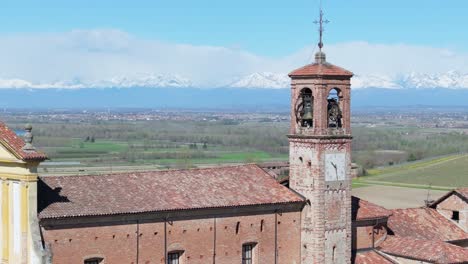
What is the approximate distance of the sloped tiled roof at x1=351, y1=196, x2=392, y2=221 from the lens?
39.3 metres

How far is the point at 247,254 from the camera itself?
35469mm

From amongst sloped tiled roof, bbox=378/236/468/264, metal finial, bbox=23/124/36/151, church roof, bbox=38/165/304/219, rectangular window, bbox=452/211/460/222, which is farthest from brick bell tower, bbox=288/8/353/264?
metal finial, bbox=23/124/36/151

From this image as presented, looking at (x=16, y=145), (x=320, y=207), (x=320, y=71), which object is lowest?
(x=320, y=207)

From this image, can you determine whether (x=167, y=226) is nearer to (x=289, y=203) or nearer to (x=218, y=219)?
(x=218, y=219)

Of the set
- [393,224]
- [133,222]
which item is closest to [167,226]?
[133,222]

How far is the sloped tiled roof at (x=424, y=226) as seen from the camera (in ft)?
140

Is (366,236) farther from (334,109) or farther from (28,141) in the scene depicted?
(28,141)

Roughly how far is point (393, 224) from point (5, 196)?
1929 centimetres

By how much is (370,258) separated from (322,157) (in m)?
5.60

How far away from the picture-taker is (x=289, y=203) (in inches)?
1425

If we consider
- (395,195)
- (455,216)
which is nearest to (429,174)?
(395,195)

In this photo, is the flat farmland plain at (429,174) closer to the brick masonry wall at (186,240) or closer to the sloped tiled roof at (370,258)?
the sloped tiled roof at (370,258)

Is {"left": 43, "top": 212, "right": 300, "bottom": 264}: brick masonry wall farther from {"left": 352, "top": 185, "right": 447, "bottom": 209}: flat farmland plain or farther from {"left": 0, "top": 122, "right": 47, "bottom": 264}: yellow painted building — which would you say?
{"left": 352, "top": 185, "right": 447, "bottom": 209}: flat farmland plain

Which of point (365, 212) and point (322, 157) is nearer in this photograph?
point (322, 157)
